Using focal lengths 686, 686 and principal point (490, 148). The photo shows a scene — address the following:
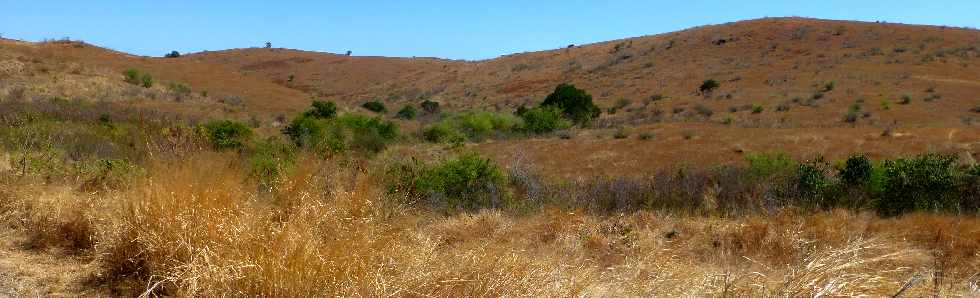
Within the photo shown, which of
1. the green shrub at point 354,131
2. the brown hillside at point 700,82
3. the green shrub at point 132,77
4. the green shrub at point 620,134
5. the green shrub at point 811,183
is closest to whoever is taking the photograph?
the green shrub at point 811,183

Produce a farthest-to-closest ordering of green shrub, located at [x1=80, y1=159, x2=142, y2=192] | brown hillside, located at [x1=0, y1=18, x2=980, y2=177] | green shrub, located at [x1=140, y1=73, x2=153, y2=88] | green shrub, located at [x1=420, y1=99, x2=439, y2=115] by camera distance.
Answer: green shrub, located at [x1=420, y1=99, x2=439, y2=115]
green shrub, located at [x1=140, y1=73, x2=153, y2=88]
brown hillside, located at [x1=0, y1=18, x2=980, y2=177]
green shrub, located at [x1=80, y1=159, x2=142, y2=192]

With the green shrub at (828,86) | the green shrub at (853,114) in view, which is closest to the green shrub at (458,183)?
the green shrub at (853,114)

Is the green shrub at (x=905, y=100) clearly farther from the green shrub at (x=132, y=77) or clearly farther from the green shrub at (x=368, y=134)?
the green shrub at (x=132, y=77)

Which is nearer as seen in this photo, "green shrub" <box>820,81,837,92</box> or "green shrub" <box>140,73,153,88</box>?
"green shrub" <box>140,73,153,88</box>

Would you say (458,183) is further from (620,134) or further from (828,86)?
(828,86)

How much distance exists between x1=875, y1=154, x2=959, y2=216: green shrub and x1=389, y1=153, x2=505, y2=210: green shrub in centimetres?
464

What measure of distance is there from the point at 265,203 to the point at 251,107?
1288 inches

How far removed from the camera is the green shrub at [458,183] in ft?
26.9

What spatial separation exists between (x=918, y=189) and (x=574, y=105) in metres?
26.5

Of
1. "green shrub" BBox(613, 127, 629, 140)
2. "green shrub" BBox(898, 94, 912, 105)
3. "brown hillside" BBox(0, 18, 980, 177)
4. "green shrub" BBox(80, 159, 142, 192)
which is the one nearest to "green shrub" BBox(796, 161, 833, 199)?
"green shrub" BBox(80, 159, 142, 192)

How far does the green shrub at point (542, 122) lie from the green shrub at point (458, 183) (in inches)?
736

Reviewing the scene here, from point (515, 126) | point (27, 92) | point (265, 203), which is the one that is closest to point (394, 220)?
point (265, 203)

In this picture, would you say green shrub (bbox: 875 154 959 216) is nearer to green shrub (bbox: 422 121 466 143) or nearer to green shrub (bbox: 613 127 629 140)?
green shrub (bbox: 613 127 629 140)

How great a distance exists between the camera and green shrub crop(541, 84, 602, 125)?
33316 millimetres
